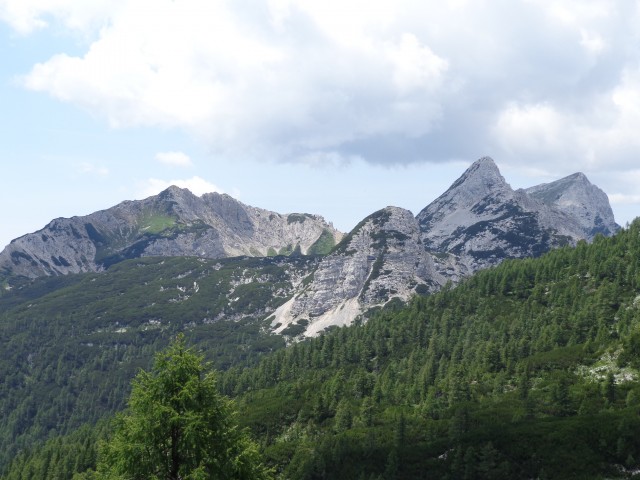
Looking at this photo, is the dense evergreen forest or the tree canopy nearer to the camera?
the tree canopy

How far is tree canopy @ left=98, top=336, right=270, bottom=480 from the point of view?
75.5 ft

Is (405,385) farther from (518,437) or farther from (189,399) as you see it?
(189,399)

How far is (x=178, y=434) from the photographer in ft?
77.5

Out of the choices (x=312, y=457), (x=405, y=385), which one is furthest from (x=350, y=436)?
(x=405, y=385)

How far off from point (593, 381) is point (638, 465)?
37.2m

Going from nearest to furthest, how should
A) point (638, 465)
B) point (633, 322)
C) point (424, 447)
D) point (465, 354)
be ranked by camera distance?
point (638, 465) → point (424, 447) → point (633, 322) → point (465, 354)

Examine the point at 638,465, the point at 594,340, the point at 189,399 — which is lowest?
the point at 638,465

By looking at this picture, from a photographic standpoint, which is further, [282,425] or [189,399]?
[282,425]

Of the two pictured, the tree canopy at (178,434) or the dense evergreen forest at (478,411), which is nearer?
the tree canopy at (178,434)

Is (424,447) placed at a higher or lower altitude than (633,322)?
lower

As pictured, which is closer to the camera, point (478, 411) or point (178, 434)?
point (178, 434)

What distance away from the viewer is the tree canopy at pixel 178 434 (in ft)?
75.5

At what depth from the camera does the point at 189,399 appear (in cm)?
2389

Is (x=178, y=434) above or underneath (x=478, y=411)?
above
